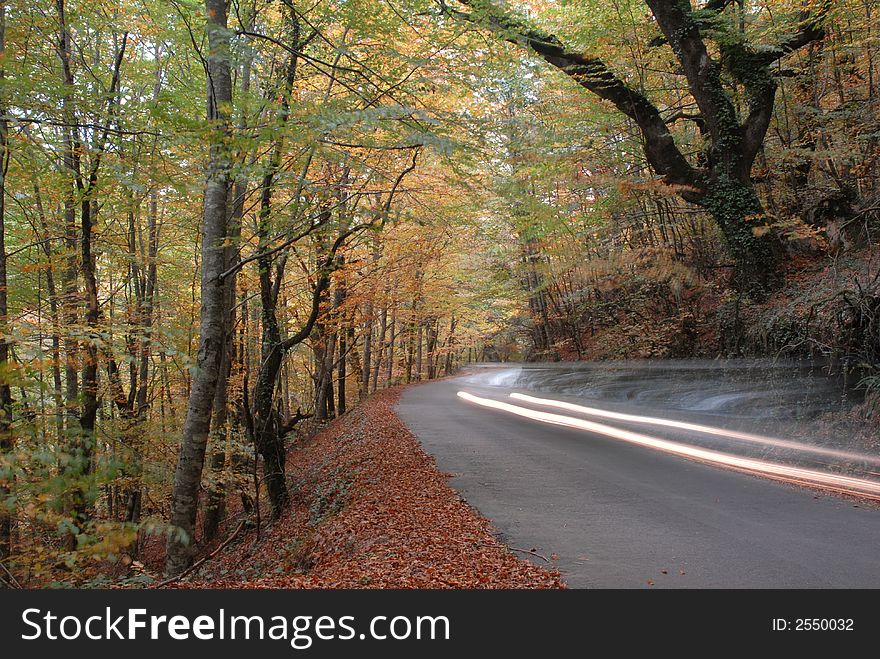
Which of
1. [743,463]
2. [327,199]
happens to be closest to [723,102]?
[743,463]

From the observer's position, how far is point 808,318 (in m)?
10.3

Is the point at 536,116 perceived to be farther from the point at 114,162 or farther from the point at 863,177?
the point at 114,162

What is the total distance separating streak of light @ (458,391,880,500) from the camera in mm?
6531

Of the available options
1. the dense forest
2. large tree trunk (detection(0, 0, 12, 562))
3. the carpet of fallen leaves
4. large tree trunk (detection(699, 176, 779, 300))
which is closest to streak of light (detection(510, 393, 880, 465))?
the dense forest

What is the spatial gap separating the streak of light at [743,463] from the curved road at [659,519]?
0.28m

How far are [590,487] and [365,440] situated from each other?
6.51 m

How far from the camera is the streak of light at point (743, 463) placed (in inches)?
257

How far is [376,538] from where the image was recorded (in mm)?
5828

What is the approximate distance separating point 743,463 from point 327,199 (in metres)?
7.44

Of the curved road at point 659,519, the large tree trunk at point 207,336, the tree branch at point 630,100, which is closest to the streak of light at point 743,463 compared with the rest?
the curved road at point 659,519

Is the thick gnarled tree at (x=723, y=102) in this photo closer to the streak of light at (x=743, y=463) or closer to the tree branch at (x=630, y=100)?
the tree branch at (x=630, y=100)

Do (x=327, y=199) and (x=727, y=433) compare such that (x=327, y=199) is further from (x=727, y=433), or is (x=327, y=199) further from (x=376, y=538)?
(x=727, y=433)

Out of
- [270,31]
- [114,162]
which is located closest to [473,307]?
[270,31]

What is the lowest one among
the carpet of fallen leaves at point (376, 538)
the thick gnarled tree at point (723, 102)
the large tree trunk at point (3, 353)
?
the carpet of fallen leaves at point (376, 538)
